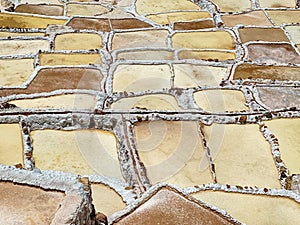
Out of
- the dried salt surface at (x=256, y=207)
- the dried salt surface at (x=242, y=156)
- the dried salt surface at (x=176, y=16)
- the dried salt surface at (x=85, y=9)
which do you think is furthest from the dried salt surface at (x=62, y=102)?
the dried salt surface at (x=85, y=9)

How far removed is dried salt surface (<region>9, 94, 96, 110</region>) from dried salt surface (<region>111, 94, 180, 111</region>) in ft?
0.99

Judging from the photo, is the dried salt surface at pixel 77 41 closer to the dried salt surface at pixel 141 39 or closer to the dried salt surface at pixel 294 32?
the dried salt surface at pixel 141 39

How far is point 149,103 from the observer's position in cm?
534

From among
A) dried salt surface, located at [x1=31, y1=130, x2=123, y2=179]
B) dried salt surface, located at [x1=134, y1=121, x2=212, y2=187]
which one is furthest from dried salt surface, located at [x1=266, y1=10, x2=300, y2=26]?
dried salt surface, located at [x1=31, y1=130, x2=123, y2=179]

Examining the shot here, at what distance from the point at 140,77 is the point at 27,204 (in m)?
3.52

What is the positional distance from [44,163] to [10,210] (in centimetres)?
192

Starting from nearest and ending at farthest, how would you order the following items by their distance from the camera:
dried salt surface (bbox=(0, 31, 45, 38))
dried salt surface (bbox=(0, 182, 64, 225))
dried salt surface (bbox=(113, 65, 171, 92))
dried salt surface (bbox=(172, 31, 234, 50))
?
dried salt surface (bbox=(0, 182, 64, 225)) < dried salt surface (bbox=(113, 65, 171, 92)) < dried salt surface (bbox=(172, 31, 234, 50)) < dried salt surface (bbox=(0, 31, 45, 38))

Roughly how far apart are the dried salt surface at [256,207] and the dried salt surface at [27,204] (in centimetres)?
171

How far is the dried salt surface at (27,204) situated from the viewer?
8.15 ft

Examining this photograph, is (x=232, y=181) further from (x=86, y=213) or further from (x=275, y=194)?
(x=86, y=213)

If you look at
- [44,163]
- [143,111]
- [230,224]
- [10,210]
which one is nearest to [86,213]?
[10,210]

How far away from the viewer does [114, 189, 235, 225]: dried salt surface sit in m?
3.15

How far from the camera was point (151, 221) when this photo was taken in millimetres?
3158

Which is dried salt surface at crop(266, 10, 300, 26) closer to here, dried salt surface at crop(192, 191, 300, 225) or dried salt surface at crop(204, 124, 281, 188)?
dried salt surface at crop(204, 124, 281, 188)
